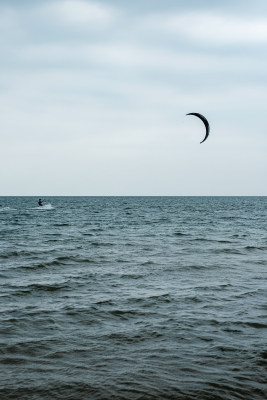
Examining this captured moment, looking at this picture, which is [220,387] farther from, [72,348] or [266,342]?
[72,348]

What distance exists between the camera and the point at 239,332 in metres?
8.17

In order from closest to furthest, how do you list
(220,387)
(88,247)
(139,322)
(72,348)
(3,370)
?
1. (220,387)
2. (3,370)
3. (72,348)
4. (139,322)
5. (88,247)

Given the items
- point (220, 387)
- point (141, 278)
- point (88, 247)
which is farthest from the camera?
point (88, 247)

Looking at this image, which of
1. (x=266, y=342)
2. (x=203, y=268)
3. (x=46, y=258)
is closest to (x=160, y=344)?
(x=266, y=342)

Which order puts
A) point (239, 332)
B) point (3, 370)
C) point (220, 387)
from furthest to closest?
point (239, 332) < point (3, 370) < point (220, 387)

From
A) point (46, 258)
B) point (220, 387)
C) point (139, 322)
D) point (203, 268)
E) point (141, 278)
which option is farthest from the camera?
point (46, 258)

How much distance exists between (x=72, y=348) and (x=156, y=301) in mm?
3660

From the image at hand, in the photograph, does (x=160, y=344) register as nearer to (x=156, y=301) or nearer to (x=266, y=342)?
(x=266, y=342)

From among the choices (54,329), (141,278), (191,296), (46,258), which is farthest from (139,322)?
(46,258)

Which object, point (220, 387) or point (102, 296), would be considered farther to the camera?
point (102, 296)

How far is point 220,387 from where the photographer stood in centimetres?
581

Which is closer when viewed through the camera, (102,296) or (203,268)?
(102,296)

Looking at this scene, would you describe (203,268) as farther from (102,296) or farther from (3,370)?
(3,370)

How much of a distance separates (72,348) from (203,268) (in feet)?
29.2
